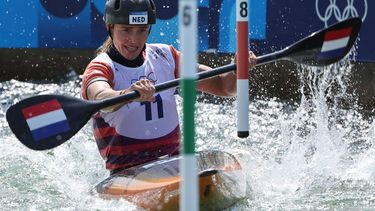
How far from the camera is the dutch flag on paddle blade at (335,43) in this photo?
5367mm

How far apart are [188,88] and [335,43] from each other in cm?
238

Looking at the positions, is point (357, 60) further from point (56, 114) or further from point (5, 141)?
point (56, 114)

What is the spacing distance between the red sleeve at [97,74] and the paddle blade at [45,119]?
1.42 feet

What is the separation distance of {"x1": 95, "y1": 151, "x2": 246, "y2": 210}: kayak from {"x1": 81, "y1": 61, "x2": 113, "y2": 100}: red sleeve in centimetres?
53

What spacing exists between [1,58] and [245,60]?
5670 mm

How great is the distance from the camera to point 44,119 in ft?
14.9

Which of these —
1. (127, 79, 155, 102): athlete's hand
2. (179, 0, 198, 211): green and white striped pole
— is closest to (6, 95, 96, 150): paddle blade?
(127, 79, 155, 102): athlete's hand

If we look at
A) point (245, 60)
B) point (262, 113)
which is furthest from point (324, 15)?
point (245, 60)

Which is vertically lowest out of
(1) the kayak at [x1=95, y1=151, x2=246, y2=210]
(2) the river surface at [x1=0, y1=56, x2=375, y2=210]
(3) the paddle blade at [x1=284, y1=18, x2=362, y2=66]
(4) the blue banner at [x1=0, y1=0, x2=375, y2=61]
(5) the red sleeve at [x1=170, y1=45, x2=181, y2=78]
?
(2) the river surface at [x1=0, y1=56, x2=375, y2=210]

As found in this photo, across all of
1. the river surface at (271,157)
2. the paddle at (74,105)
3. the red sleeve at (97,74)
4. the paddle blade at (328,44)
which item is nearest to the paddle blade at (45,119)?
the paddle at (74,105)

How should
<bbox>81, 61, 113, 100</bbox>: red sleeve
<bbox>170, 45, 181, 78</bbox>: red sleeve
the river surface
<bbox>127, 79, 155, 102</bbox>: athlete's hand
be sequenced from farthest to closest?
<bbox>170, 45, 181, 78</bbox>: red sleeve
the river surface
<bbox>81, 61, 113, 100</bbox>: red sleeve
<bbox>127, 79, 155, 102</bbox>: athlete's hand

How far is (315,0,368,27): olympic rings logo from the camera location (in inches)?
343

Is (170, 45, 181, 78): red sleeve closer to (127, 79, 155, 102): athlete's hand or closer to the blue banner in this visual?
(127, 79, 155, 102): athlete's hand

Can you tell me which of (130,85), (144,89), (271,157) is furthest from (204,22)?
(144,89)
